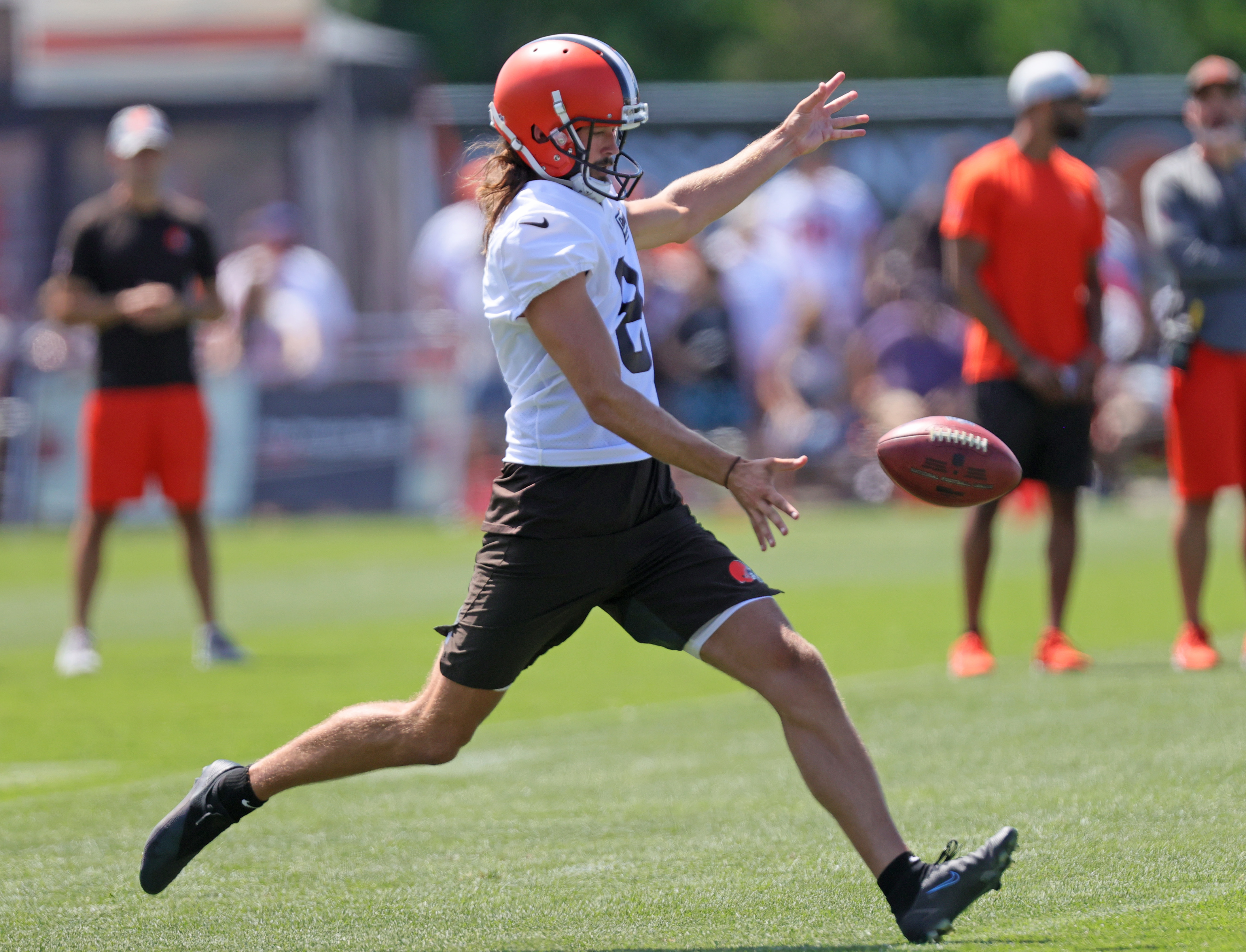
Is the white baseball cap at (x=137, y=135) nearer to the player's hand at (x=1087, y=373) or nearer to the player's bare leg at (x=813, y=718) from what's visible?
the player's hand at (x=1087, y=373)

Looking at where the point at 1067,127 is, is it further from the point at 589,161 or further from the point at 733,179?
the point at 589,161

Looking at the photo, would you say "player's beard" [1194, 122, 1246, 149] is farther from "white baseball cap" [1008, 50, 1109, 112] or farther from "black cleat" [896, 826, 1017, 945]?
"black cleat" [896, 826, 1017, 945]

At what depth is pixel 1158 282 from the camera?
797 inches

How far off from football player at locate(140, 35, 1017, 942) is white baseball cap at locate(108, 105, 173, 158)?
506 cm

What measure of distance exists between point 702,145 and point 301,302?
468cm

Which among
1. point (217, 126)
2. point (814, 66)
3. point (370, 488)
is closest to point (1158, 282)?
point (370, 488)

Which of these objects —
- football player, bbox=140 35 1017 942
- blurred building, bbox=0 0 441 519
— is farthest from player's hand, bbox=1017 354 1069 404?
blurred building, bbox=0 0 441 519

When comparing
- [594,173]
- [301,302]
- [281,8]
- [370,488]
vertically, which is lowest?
[370,488]

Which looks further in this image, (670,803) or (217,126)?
(217,126)

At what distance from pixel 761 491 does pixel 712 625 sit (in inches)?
17.0

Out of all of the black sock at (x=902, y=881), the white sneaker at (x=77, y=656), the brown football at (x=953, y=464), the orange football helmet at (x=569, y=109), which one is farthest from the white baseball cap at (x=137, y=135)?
the black sock at (x=902, y=881)

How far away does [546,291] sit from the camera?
442 centimetres

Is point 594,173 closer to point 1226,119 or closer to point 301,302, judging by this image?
point 1226,119

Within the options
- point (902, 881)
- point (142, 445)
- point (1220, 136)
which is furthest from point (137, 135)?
point (902, 881)
